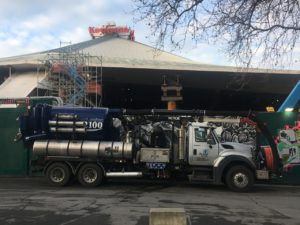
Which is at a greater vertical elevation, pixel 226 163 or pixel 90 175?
pixel 226 163

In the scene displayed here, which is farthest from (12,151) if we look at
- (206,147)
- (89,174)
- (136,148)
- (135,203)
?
(135,203)

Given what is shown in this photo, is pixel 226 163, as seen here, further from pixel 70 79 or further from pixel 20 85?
pixel 20 85

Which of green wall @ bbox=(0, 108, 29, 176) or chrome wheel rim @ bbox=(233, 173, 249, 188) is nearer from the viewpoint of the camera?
chrome wheel rim @ bbox=(233, 173, 249, 188)

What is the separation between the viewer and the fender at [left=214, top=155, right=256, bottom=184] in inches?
656

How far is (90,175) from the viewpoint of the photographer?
1716cm

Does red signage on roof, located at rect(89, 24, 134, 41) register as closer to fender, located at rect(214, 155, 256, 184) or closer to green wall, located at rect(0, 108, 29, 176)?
green wall, located at rect(0, 108, 29, 176)

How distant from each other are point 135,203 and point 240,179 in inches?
185

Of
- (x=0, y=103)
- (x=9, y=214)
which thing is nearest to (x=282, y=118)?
(x=9, y=214)

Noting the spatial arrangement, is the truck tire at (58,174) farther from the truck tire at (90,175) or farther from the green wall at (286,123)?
the green wall at (286,123)

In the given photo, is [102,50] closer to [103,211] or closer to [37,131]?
[37,131]

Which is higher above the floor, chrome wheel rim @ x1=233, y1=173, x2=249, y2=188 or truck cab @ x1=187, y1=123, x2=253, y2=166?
truck cab @ x1=187, y1=123, x2=253, y2=166

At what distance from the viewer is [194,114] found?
17.4 m

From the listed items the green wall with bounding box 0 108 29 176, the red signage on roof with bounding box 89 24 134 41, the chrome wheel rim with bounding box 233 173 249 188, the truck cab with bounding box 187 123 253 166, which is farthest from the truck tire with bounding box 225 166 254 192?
the red signage on roof with bounding box 89 24 134 41

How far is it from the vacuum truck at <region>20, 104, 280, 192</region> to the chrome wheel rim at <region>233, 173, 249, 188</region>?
7 centimetres
